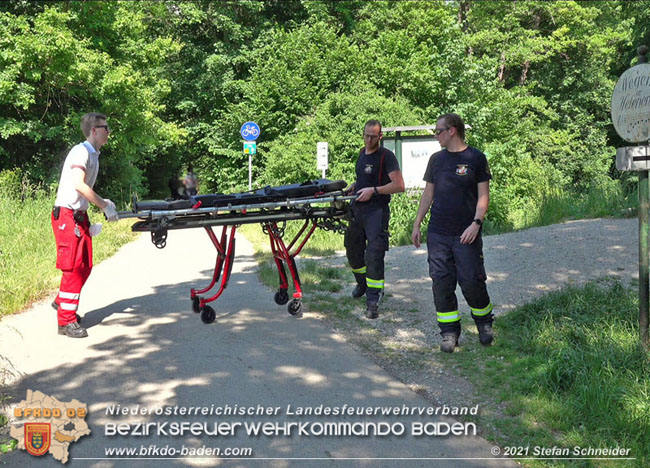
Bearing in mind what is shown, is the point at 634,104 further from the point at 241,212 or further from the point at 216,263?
the point at 216,263

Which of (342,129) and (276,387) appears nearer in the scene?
(276,387)

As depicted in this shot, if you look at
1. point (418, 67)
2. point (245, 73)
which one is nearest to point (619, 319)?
point (418, 67)

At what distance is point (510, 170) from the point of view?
70.8ft

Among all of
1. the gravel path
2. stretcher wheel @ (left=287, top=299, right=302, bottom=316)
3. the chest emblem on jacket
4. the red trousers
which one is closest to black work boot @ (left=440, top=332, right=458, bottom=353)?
the gravel path

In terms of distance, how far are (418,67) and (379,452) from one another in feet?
73.7

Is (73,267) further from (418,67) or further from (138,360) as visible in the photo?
(418,67)

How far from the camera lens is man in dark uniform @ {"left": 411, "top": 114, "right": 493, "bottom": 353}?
5.49 metres

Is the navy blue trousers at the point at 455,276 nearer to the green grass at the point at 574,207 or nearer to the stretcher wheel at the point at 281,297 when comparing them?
the stretcher wheel at the point at 281,297

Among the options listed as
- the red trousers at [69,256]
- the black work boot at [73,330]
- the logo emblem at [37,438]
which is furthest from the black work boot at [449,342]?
the red trousers at [69,256]

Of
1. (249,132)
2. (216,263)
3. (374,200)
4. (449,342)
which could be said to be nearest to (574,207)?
(374,200)

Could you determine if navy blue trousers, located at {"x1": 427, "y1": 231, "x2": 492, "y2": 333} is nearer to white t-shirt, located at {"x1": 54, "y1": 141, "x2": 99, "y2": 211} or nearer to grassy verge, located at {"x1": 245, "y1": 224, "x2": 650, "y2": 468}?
grassy verge, located at {"x1": 245, "y1": 224, "x2": 650, "y2": 468}

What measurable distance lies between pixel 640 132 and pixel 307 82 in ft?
72.0

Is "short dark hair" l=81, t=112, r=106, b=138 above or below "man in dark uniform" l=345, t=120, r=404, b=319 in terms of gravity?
above

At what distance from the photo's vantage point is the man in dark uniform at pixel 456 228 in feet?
18.0
